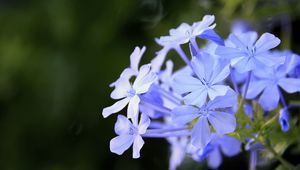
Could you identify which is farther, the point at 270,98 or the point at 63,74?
the point at 63,74

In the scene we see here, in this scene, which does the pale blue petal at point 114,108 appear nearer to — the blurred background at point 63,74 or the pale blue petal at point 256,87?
the pale blue petal at point 256,87

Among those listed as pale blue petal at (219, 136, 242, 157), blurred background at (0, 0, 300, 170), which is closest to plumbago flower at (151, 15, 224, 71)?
pale blue petal at (219, 136, 242, 157)

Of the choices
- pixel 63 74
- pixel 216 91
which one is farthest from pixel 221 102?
pixel 63 74

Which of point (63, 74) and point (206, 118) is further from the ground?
point (63, 74)

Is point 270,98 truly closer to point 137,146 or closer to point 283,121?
point 283,121

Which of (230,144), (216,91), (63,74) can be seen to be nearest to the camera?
(216,91)

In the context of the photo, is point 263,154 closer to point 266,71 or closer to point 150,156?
point 266,71

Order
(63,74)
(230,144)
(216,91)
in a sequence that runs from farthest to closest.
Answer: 1. (63,74)
2. (230,144)
3. (216,91)
